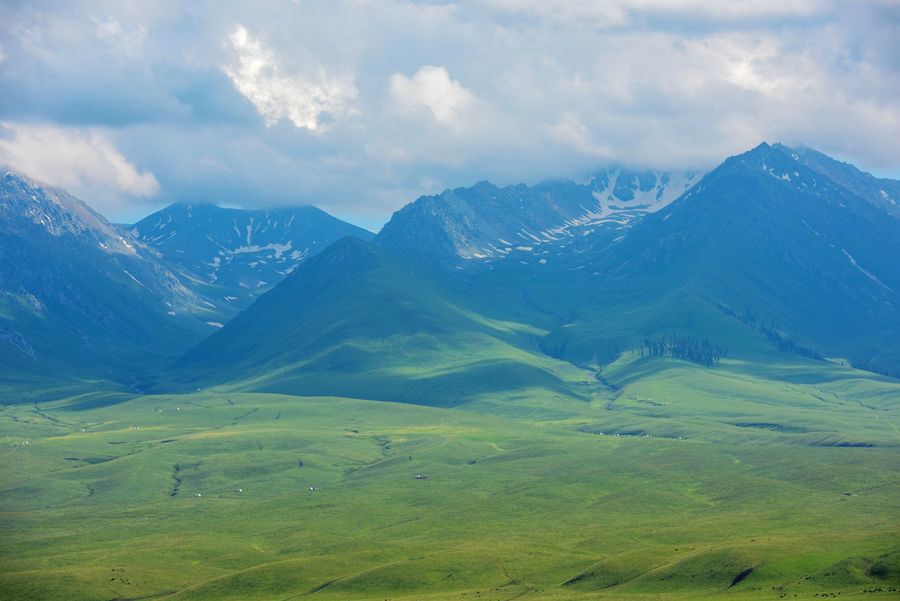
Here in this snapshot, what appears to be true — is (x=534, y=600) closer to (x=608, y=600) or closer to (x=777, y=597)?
(x=608, y=600)

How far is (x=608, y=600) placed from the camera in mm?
191875

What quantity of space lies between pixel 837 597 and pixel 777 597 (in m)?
9.12

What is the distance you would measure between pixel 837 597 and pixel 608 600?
32779 mm

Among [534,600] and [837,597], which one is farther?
[534,600]

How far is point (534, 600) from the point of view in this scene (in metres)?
197

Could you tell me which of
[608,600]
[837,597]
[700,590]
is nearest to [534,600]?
[608,600]

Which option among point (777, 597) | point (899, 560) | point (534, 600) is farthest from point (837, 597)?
point (534, 600)

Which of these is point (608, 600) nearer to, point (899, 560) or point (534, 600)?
point (534, 600)

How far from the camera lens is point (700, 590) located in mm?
198375

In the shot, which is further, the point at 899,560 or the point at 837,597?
the point at 899,560

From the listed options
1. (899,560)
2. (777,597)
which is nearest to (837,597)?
(777,597)

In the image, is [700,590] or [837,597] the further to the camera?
[700,590]

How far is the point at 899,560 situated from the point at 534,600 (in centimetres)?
5612

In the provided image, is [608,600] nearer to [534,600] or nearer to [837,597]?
[534,600]
